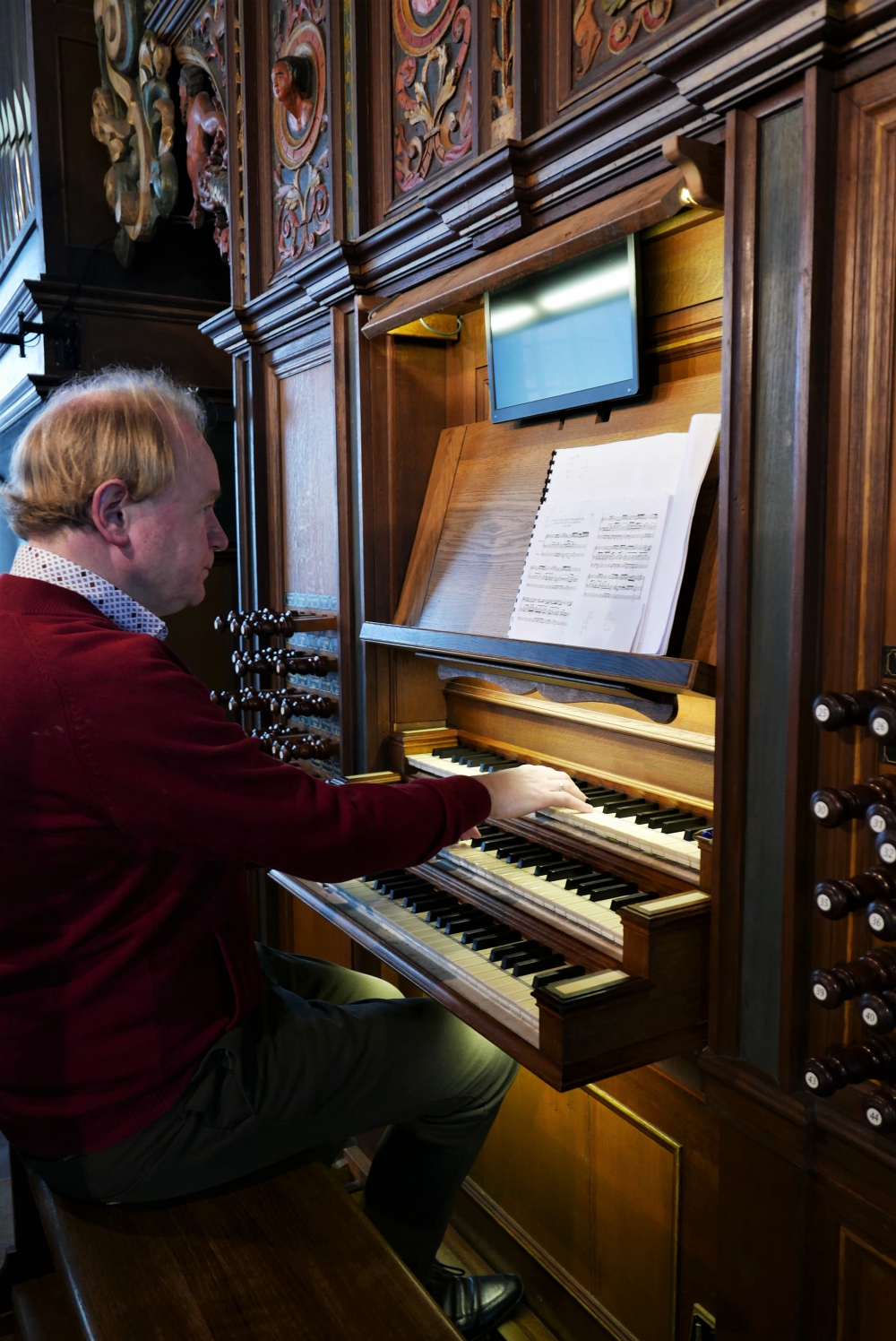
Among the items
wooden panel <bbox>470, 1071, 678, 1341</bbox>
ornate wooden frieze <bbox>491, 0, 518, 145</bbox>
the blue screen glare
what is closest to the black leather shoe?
wooden panel <bbox>470, 1071, 678, 1341</bbox>

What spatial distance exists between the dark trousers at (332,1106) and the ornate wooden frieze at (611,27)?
167cm

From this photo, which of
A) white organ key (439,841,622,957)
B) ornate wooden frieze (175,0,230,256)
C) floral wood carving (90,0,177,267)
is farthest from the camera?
floral wood carving (90,0,177,267)

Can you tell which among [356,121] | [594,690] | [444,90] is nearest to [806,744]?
[594,690]

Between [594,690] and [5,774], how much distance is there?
40.4 inches

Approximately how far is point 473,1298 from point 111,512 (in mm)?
1741

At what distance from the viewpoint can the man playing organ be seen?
4.31 ft

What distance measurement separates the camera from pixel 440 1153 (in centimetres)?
178

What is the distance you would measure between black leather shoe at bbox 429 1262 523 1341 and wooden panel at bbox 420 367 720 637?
4.51ft

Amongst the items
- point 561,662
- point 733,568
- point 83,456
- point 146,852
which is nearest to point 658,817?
point 561,662

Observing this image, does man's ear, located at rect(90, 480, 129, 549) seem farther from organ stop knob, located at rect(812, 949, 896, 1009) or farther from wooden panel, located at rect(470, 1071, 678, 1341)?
wooden panel, located at rect(470, 1071, 678, 1341)

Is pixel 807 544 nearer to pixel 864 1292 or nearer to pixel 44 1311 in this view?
pixel 864 1292

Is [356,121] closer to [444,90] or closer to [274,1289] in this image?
[444,90]

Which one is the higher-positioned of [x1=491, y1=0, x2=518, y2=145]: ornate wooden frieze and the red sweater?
[x1=491, y1=0, x2=518, y2=145]: ornate wooden frieze

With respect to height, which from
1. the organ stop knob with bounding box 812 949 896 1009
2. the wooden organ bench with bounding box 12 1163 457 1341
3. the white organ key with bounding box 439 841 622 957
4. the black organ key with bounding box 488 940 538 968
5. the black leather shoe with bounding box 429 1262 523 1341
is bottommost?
the black leather shoe with bounding box 429 1262 523 1341
